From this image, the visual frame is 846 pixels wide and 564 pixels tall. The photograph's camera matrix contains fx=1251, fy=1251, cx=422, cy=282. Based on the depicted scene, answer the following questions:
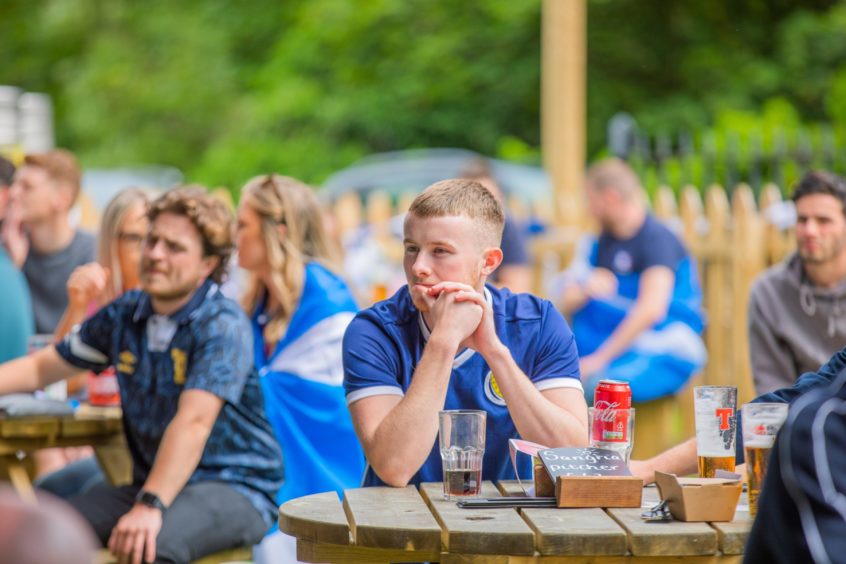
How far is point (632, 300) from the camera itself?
311 inches

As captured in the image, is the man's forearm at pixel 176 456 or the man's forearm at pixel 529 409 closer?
the man's forearm at pixel 529 409

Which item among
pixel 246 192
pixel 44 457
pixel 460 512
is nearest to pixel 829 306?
pixel 246 192

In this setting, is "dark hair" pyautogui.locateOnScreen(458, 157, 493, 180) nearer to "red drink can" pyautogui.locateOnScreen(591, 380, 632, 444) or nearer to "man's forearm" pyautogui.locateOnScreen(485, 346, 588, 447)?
"man's forearm" pyautogui.locateOnScreen(485, 346, 588, 447)

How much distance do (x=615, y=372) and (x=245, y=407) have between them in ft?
12.3

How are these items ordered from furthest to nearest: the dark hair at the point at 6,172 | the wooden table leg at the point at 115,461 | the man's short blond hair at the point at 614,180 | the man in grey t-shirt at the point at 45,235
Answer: the man's short blond hair at the point at 614,180
the man in grey t-shirt at the point at 45,235
the dark hair at the point at 6,172
the wooden table leg at the point at 115,461

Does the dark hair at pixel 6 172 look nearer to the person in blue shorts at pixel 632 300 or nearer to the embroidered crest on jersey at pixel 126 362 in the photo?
the embroidered crest on jersey at pixel 126 362

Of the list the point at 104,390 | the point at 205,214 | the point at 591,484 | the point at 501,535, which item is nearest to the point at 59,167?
the point at 104,390

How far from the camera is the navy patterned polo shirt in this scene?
418 centimetres

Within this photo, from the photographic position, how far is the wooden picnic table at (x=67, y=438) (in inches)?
177

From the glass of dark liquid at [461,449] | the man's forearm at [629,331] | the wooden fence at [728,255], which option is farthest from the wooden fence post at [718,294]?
the glass of dark liquid at [461,449]

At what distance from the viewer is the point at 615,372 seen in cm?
758

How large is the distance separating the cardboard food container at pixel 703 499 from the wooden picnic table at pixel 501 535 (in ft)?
0.09

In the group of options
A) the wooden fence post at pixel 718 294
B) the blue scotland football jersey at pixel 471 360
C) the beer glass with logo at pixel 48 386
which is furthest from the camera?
the wooden fence post at pixel 718 294

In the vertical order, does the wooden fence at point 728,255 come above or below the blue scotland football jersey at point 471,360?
above
